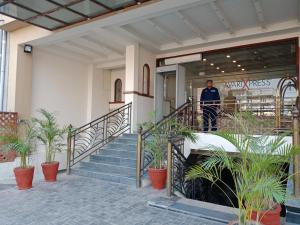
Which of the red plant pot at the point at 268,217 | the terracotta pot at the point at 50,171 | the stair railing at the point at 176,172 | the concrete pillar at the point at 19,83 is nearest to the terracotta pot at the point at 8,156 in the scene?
the concrete pillar at the point at 19,83

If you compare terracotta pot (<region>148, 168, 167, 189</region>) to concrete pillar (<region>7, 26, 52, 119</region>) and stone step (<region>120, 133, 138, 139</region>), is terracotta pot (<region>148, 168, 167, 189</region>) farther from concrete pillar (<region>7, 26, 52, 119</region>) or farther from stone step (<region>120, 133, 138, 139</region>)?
concrete pillar (<region>7, 26, 52, 119</region>)

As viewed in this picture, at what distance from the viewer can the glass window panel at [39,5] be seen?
4.93 m

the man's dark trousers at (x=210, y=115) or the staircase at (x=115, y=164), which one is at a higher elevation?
the man's dark trousers at (x=210, y=115)

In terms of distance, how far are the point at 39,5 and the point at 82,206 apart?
3822 millimetres

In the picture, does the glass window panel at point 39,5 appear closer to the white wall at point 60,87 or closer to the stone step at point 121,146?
A: the white wall at point 60,87

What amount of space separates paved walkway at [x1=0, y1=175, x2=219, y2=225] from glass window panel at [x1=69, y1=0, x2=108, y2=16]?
11.5ft

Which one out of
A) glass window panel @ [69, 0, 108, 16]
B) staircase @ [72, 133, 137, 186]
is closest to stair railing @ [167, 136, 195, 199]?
staircase @ [72, 133, 137, 186]

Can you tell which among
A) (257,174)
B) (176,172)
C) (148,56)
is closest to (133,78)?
(148,56)

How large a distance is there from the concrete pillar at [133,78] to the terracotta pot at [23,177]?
11.0ft

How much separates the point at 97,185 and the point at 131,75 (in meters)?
3.49

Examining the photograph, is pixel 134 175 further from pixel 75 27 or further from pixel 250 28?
pixel 250 28

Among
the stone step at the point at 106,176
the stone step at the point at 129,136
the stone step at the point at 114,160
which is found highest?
the stone step at the point at 129,136

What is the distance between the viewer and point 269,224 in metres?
2.82

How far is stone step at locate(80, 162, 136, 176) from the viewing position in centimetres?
582
